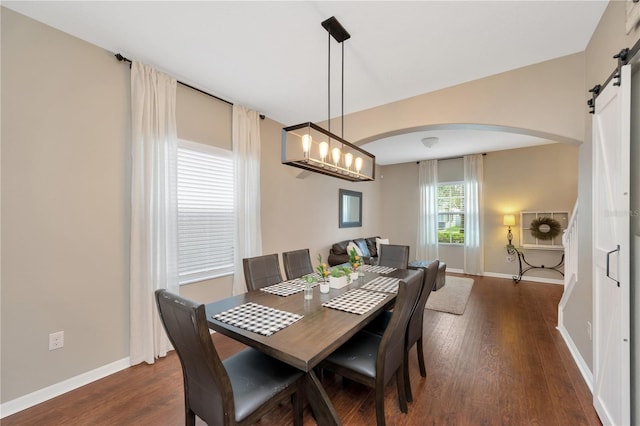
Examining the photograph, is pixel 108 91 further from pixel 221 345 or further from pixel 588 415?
pixel 588 415

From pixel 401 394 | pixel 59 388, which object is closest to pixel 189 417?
pixel 401 394

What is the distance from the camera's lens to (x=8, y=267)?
6.05 ft

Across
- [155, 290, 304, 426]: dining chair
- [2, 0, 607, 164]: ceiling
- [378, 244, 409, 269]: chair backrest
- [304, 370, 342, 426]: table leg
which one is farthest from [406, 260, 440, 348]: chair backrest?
[2, 0, 607, 164]: ceiling

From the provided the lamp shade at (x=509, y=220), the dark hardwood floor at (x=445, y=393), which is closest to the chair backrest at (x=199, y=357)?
the dark hardwood floor at (x=445, y=393)

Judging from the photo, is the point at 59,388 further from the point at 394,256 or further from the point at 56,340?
the point at 394,256

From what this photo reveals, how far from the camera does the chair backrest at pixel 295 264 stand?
2.80 meters

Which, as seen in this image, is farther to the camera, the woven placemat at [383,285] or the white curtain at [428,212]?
the white curtain at [428,212]

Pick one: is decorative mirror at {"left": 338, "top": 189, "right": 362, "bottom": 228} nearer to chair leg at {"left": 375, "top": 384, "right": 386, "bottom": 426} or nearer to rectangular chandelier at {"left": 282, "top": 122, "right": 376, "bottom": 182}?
rectangular chandelier at {"left": 282, "top": 122, "right": 376, "bottom": 182}

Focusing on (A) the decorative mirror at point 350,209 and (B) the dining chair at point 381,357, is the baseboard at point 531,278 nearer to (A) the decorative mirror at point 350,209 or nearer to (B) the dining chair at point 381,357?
(A) the decorative mirror at point 350,209

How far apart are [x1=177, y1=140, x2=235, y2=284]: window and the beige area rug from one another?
10.3ft

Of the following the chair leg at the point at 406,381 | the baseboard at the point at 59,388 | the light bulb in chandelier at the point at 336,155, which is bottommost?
the baseboard at the point at 59,388

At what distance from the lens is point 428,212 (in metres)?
6.69

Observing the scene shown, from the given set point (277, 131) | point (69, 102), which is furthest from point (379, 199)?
point (69, 102)

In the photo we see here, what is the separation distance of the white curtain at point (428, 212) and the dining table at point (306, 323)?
4970 mm
